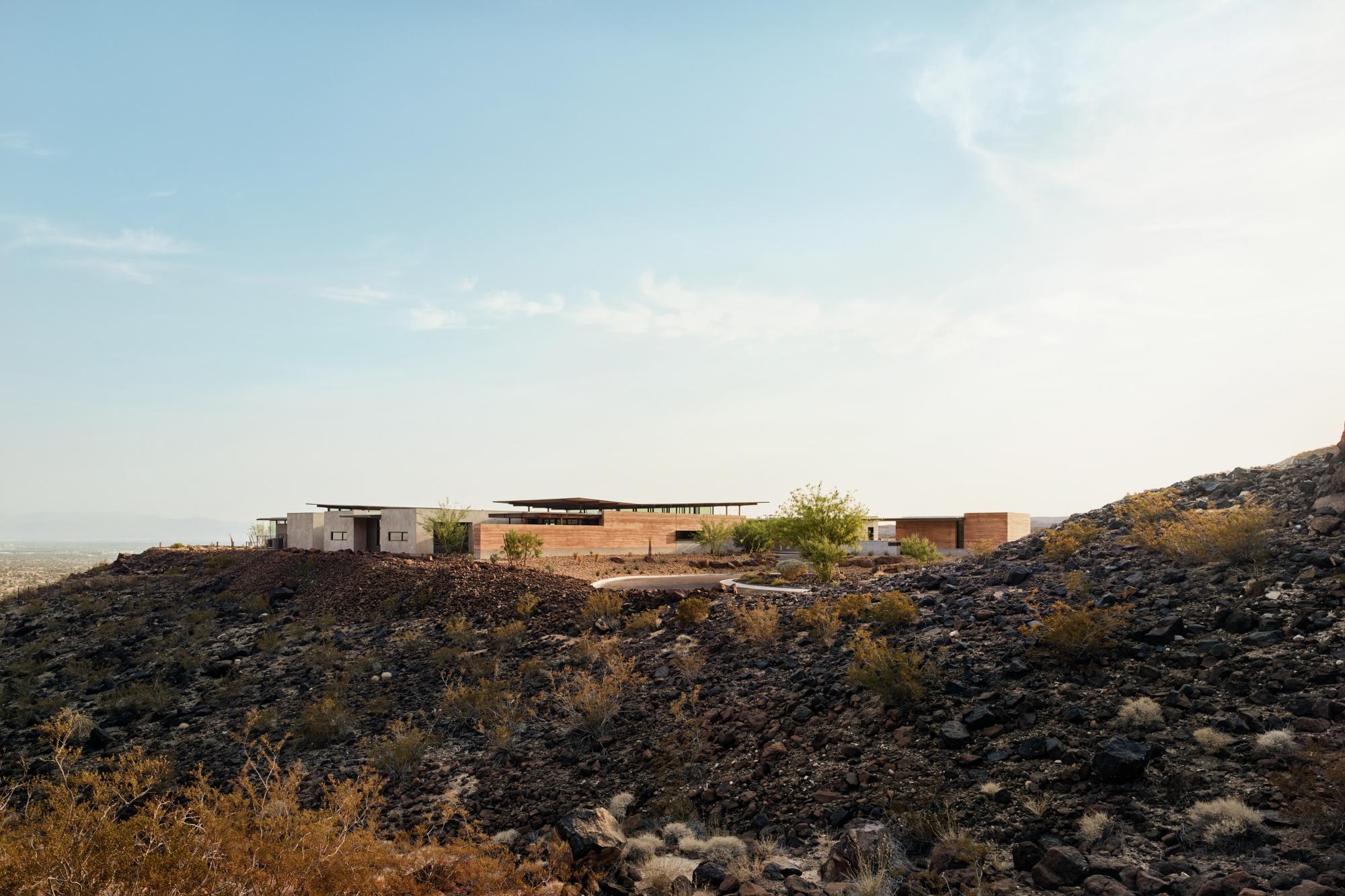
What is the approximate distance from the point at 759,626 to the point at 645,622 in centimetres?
328

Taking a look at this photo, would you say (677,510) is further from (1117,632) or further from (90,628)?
(1117,632)

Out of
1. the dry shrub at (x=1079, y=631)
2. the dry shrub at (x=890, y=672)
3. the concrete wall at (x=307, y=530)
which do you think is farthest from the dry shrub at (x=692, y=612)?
the concrete wall at (x=307, y=530)

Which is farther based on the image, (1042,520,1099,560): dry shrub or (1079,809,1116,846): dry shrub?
(1042,520,1099,560): dry shrub

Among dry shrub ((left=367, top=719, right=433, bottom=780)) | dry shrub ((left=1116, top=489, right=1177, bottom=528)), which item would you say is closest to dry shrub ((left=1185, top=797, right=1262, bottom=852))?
dry shrub ((left=1116, top=489, right=1177, bottom=528))

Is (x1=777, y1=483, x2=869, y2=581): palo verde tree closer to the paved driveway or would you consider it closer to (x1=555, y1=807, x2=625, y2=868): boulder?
the paved driveway

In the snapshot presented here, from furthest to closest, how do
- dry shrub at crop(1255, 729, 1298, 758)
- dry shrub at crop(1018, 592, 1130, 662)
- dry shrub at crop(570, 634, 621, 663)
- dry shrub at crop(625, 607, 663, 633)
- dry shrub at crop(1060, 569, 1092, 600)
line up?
dry shrub at crop(625, 607, 663, 633) → dry shrub at crop(570, 634, 621, 663) → dry shrub at crop(1060, 569, 1092, 600) → dry shrub at crop(1018, 592, 1130, 662) → dry shrub at crop(1255, 729, 1298, 758)

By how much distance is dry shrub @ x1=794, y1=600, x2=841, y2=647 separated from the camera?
49.2ft

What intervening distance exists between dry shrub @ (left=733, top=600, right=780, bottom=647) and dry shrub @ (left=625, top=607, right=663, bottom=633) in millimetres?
2012

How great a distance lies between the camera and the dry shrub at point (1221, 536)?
13.2 meters

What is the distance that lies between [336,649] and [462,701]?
6.27m

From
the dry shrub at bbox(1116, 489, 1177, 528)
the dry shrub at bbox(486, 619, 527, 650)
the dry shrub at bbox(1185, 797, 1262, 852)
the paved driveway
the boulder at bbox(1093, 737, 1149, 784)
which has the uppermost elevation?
the dry shrub at bbox(1116, 489, 1177, 528)

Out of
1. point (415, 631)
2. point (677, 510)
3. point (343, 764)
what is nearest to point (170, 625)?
point (415, 631)

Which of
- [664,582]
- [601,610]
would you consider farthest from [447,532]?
[601,610]

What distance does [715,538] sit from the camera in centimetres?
5500
